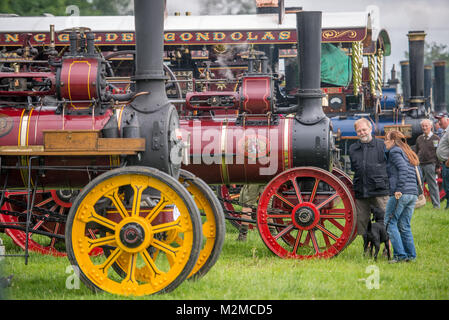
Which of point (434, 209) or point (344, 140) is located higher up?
point (344, 140)

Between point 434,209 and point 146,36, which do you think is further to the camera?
point 434,209

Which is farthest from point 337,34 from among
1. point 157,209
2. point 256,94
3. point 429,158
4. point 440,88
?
point 440,88

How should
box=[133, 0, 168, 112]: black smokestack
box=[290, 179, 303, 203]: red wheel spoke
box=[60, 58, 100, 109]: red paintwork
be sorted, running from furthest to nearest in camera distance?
box=[290, 179, 303, 203]: red wheel spoke
box=[60, 58, 100, 109]: red paintwork
box=[133, 0, 168, 112]: black smokestack

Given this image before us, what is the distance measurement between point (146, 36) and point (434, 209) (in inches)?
282

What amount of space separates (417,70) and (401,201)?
8841mm

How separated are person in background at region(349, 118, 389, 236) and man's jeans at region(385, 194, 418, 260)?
0.16m

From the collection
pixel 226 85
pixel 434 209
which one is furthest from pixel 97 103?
pixel 434 209

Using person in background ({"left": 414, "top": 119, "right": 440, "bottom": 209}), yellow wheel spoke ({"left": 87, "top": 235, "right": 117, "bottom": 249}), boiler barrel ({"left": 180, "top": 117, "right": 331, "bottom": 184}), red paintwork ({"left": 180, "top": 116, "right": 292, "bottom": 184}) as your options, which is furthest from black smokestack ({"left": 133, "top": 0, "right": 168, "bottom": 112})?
person in background ({"left": 414, "top": 119, "right": 440, "bottom": 209})

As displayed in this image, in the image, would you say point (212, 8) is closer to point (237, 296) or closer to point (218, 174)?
point (218, 174)

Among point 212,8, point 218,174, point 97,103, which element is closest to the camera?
point 97,103

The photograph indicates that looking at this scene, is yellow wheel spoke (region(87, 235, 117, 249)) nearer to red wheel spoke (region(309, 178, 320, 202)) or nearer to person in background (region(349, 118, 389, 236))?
red wheel spoke (region(309, 178, 320, 202))

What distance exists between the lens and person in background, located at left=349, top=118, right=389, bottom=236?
6.59m

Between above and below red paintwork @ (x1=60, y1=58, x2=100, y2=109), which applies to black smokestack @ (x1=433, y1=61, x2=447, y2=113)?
above

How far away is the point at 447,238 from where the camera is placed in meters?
7.95
